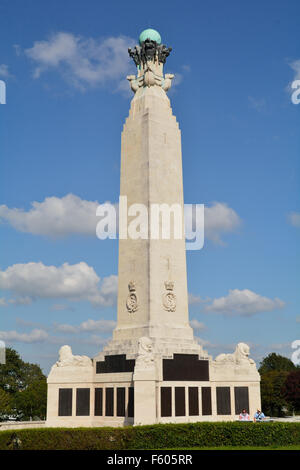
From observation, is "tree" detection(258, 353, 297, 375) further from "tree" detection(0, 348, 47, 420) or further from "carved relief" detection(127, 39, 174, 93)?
"carved relief" detection(127, 39, 174, 93)

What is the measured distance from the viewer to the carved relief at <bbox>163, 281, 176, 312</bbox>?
37478 mm

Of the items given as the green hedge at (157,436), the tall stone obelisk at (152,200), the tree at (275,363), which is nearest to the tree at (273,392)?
the tree at (275,363)

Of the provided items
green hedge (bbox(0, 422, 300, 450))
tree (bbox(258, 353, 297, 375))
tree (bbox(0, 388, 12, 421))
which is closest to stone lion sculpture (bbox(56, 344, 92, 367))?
green hedge (bbox(0, 422, 300, 450))

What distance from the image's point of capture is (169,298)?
3775 centimetres

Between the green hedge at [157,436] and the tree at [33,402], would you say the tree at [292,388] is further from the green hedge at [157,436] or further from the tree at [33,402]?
the green hedge at [157,436]

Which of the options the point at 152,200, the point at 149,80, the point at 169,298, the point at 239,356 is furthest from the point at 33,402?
the point at 149,80

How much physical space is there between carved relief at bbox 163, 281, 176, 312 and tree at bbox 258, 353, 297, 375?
67704 millimetres

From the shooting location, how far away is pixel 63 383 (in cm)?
3759

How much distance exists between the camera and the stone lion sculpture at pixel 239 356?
38.1m

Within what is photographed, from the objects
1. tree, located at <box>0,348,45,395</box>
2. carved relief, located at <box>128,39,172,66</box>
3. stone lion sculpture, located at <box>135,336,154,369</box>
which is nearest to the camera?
stone lion sculpture, located at <box>135,336,154,369</box>

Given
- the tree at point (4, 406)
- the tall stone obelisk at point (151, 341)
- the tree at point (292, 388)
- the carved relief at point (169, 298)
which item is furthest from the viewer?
the tree at point (292, 388)

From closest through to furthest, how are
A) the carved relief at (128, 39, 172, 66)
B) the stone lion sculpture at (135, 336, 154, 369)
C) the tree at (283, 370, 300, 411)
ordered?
the stone lion sculpture at (135, 336, 154, 369) → the carved relief at (128, 39, 172, 66) → the tree at (283, 370, 300, 411)

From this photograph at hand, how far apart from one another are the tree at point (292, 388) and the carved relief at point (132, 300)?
40.7 m
